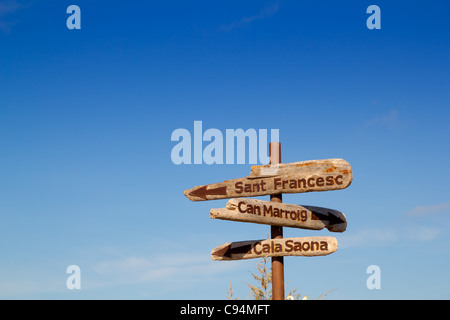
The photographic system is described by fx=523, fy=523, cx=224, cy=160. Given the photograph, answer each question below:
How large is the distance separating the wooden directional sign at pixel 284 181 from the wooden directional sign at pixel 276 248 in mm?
923

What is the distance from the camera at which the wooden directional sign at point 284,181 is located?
968cm

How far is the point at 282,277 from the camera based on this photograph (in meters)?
10.2

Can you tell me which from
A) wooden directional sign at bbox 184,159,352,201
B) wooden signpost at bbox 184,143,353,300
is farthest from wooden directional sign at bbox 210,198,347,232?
wooden directional sign at bbox 184,159,352,201

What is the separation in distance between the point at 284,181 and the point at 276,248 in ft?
4.20

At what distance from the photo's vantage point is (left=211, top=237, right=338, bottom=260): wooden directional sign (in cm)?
970

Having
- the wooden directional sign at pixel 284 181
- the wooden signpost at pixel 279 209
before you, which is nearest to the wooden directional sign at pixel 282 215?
the wooden signpost at pixel 279 209

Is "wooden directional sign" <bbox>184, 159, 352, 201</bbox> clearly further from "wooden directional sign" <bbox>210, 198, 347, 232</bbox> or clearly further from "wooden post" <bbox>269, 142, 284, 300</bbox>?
"wooden directional sign" <bbox>210, 198, 347, 232</bbox>

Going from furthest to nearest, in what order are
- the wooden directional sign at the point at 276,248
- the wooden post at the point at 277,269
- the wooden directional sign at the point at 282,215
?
the wooden post at the point at 277,269 < the wooden directional sign at the point at 276,248 < the wooden directional sign at the point at 282,215

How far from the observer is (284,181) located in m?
10.0

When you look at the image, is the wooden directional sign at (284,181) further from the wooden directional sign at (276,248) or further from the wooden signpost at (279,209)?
the wooden directional sign at (276,248)

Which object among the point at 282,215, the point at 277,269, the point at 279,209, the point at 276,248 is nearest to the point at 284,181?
the point at 279,209
